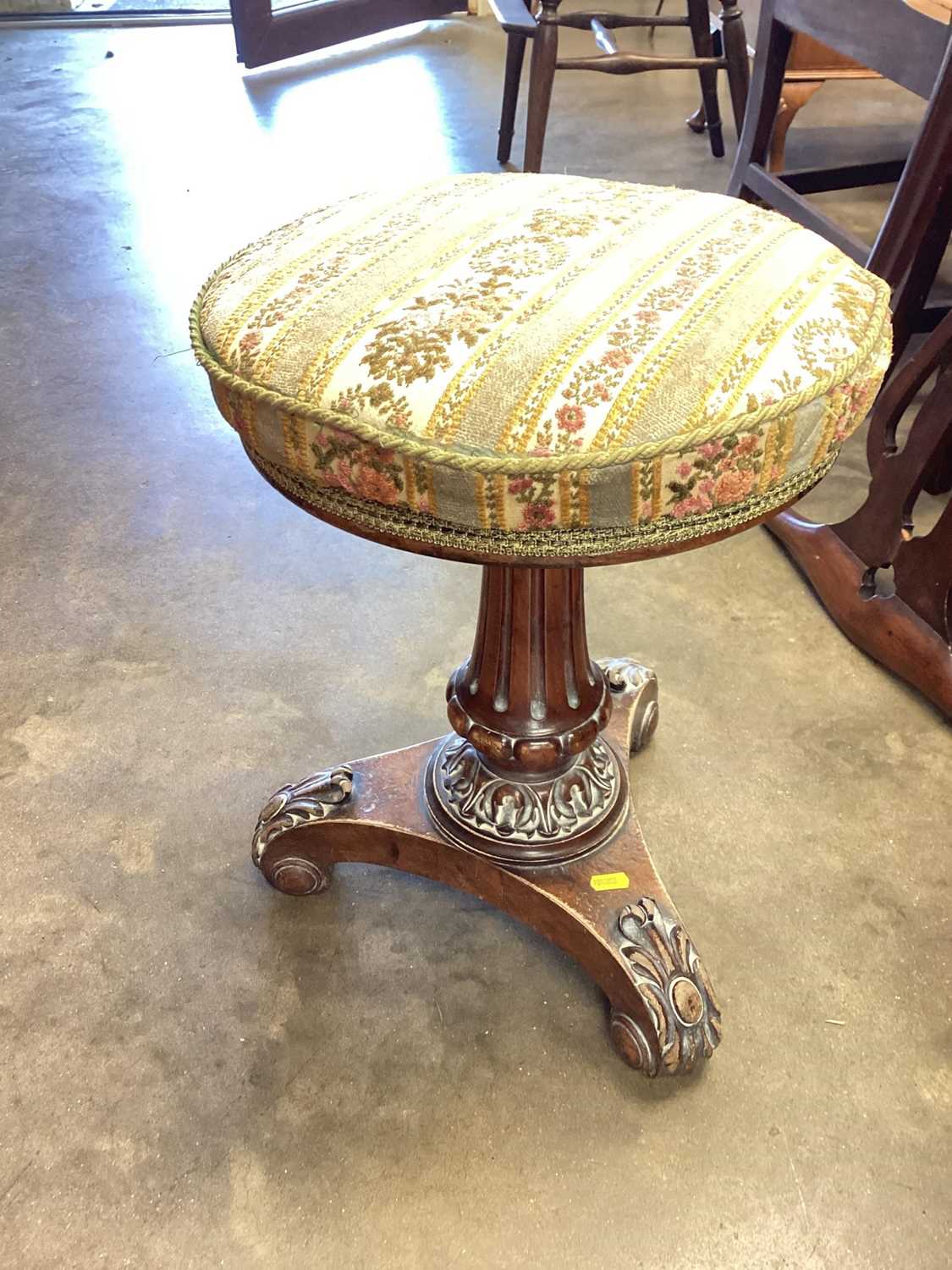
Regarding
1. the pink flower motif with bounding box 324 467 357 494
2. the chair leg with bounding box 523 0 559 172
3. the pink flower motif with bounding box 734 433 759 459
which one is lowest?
the chair leg with bounding box 523 0 559 172

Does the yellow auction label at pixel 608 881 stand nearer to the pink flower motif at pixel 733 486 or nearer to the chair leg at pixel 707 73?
the pink flower motif at pixel 733 486

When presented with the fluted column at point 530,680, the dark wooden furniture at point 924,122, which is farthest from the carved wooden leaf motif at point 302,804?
the dark wooden furniture at point 924,122

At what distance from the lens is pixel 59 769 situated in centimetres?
120

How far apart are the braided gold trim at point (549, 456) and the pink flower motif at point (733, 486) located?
0.03 metres

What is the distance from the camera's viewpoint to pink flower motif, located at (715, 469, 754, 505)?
600 millimetres

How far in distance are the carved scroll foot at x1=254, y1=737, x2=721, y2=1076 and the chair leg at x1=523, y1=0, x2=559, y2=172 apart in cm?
161

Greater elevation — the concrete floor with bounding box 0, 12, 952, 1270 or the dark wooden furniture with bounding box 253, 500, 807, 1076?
the dark wooden furniture with bounding box 253, 500, 807, 1076

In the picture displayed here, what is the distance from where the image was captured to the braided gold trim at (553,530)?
2.01 ft

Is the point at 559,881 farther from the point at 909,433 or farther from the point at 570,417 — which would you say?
the point at 909,433

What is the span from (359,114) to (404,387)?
9.82ft

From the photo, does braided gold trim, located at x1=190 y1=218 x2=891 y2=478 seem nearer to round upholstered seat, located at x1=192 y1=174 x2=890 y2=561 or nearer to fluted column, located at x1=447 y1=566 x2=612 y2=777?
round upholstered seat, located at x1=192 y1=174 x2=890 y2=561

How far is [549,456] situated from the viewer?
559 mm

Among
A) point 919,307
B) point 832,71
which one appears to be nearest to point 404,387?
point 919,307

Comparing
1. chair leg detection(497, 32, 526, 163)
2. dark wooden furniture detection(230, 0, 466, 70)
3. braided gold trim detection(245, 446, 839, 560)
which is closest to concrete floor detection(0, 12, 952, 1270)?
braided gold trim detection(245, 446, 839, 560)
